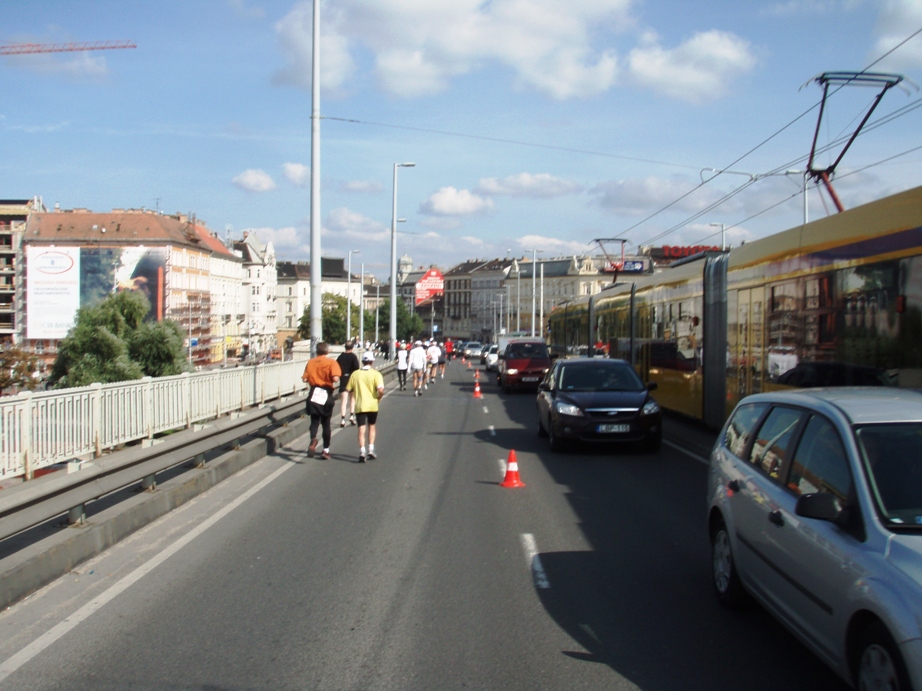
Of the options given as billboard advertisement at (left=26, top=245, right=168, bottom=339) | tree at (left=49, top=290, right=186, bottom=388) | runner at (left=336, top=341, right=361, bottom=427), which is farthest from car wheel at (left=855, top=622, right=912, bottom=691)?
billboard advertisement at (left=26, top=245, right=168, bottom=339)

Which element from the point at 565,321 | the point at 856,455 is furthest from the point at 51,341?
the point at 856,455

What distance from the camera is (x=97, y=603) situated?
6.25 meters

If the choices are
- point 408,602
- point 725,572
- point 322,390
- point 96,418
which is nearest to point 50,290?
point 322,390

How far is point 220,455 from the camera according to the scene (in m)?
12.9

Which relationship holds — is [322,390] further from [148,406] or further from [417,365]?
[417,365]

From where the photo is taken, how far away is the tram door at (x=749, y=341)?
14172mm

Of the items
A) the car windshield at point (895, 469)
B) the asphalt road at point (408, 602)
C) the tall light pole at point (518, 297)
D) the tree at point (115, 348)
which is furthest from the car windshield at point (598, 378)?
the tall light pole at point (518, 297)

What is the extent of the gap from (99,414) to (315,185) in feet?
41.9

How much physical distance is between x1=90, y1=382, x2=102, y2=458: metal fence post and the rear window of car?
6.71 metres

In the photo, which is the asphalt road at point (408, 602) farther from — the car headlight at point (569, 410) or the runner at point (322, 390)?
the car headlight at point (569, 410)

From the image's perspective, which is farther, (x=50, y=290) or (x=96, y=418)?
(x=50, y=290)

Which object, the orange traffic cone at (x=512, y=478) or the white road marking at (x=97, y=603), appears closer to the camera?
the white road marking at (x=97, y=603)

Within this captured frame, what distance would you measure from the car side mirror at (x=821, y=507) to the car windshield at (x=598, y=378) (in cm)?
1097

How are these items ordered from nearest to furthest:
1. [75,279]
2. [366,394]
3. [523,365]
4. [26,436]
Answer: [26,436], [366,394], [523,365], [75,279]
